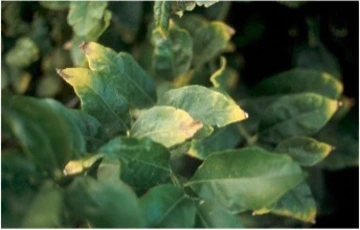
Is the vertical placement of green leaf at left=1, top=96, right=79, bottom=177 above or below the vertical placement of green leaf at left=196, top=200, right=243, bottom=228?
above

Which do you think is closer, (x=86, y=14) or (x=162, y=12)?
(x=162, y=12)

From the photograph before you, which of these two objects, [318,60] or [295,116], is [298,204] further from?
[318,60]

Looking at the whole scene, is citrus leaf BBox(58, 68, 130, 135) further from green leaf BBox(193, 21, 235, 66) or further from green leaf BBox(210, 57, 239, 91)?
green leaf BBox(193, 21, 235, 66)

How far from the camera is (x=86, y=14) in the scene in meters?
1.08

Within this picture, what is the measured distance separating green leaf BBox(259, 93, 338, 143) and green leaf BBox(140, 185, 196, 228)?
0.40 m

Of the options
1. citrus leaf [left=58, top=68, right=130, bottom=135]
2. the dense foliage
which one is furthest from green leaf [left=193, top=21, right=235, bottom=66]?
citrus leaf [left=58, top=68, right=130, bottom=135]

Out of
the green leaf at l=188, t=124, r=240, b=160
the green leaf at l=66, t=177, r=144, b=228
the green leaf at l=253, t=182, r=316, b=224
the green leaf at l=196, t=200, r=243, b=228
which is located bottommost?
the green leaf at l=253, t=182, r=316, b=224

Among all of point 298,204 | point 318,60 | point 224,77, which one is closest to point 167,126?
point 298,204

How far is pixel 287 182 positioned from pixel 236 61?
0.64 m

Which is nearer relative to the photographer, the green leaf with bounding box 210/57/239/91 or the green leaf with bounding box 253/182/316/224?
the green leaf with bounding box 253/182/316/224

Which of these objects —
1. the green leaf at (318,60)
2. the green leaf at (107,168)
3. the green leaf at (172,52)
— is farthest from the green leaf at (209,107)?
the green leaf at (318,60)

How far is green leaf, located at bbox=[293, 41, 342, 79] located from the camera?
4.35 ft

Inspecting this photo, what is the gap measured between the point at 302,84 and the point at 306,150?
22cm

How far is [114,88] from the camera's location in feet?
2.92
